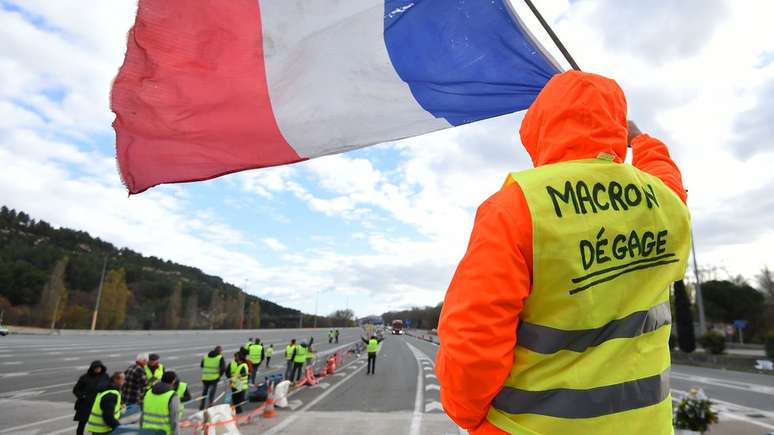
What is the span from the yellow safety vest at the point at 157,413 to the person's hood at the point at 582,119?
263 inches

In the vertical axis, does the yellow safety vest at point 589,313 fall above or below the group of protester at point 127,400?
above

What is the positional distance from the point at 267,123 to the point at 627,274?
7.52 ft

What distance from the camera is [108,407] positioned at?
22.1 ft

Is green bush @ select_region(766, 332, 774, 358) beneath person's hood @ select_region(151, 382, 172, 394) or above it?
above

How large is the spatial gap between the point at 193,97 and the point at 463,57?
5.67 feet

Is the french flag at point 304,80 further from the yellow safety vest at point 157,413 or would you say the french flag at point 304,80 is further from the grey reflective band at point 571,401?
the yellow safety vest at point 157,413

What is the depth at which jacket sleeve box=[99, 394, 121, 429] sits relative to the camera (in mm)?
6738

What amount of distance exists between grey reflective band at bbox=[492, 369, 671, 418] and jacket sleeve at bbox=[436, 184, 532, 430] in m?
0.07

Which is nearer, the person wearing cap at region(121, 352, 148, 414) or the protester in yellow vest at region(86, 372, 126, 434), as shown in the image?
the protester in yellow vest at region(86, 372, 126, 434)

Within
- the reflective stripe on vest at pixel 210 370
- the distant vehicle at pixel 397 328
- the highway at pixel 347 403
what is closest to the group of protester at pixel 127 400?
the highway at pixel 347 403

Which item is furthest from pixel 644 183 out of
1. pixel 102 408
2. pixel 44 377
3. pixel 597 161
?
pixel 44 377

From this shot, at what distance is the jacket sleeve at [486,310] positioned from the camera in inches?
48.0

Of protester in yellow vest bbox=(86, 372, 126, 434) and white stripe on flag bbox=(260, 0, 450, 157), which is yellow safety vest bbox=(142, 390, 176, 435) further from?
white stripe on flag bbox=(260, 0, 450, 157)

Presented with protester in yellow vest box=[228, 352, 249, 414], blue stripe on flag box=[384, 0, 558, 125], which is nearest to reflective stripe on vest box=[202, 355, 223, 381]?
protester in yellow vest box=[228, 352, 249, 414]
